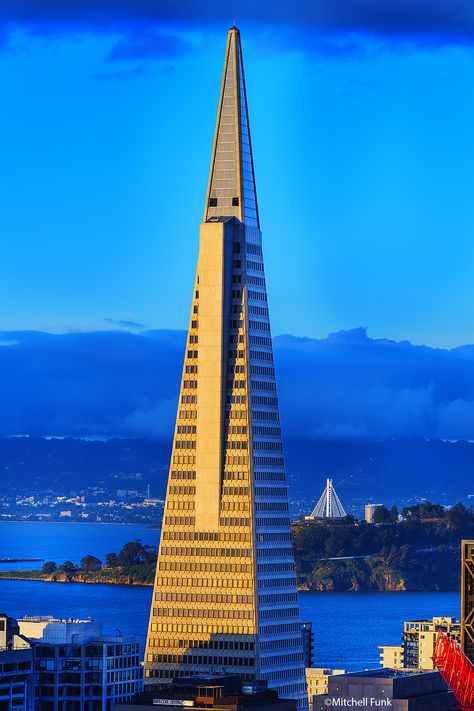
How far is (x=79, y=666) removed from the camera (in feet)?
462

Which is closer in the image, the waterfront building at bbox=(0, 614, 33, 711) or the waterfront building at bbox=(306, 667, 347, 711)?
the waterfront building at bbox=(0, 614, 33, 711)

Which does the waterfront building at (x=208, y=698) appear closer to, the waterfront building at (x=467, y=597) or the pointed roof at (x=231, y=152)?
the waterfront building at (x=467, y=597)

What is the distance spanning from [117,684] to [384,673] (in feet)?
56.6

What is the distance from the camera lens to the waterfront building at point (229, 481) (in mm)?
Answer: 158750

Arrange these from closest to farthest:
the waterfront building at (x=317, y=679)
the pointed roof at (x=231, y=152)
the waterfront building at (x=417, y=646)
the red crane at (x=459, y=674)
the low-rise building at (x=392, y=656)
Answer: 1. the red crane at (x=459, y=674)
2. the pointed roof at (x=231, y=152)
3. the waterfront building at (x=317, y=679)
4. the waterfront building at (x=417, y=646)
5. the low-rise building at (x=392, y=656)

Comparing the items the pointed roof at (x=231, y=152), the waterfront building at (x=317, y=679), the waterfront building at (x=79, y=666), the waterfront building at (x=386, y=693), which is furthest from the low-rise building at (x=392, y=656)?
the waterfront building at (x=386, y=693)

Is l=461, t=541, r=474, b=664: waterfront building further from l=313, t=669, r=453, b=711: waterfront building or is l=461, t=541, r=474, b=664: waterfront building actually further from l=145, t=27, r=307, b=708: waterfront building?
l=145, t=27, r=307, b=708: waterfront building

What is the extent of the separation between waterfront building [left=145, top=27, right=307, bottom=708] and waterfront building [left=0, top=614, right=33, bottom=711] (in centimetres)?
2022

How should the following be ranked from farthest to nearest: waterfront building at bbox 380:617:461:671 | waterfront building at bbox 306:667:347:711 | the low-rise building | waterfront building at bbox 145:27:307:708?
the low-rise building < waterfront building at bbox 380:617:461:671 < waterfront building at bbox 306:667:347:711 < waterfront building at bbox 145:27:307:708

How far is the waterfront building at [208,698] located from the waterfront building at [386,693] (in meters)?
3.34

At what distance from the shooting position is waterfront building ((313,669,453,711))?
125 m

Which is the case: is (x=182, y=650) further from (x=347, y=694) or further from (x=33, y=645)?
Answer: (x=347, y=694)

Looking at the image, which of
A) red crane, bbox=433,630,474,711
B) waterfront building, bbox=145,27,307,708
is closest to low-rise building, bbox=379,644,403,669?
waterfront building, bbox=145,27,307,708

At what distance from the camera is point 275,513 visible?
161 meters
